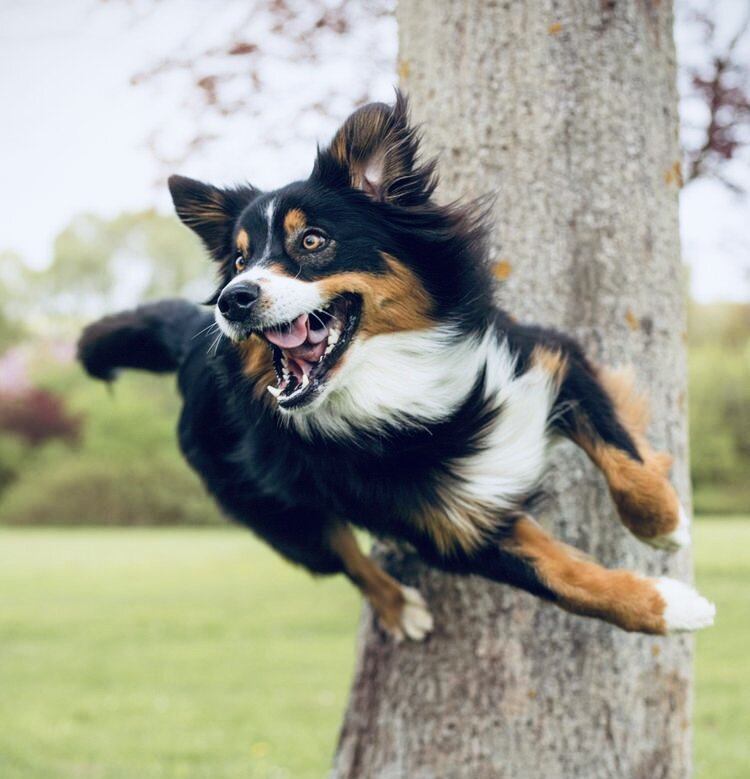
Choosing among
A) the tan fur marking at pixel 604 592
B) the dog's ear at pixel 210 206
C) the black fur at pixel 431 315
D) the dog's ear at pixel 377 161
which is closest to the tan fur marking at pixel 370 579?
the black fur at pixel 431 315

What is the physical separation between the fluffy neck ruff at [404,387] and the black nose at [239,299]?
0.45 metres

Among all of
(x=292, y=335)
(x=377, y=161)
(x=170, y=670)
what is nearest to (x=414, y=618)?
(x=292, y=335)

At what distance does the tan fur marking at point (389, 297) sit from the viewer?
10.6ft

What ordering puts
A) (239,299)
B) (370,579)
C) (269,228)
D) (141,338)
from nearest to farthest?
(239,299) → (269,228) → (370,579) → (141,338)

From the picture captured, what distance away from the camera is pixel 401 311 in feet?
10.9

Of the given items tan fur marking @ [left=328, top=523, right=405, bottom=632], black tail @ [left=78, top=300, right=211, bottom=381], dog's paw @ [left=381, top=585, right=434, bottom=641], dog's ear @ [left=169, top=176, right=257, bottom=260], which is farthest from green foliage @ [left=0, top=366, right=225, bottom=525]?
dog's paw @ [left=381, top=585, right=434, bottom=641]

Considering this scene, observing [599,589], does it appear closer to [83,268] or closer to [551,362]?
[551,362]

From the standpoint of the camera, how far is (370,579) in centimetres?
399

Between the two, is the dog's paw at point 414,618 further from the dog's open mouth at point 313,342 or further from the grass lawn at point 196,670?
the grass lawn at point 196,670

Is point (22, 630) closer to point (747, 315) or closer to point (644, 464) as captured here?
point (644, 464)

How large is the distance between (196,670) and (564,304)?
811cm

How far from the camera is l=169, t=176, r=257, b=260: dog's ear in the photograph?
12.1ft

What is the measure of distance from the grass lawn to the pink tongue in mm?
4434

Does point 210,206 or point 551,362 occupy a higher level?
point 210,206
